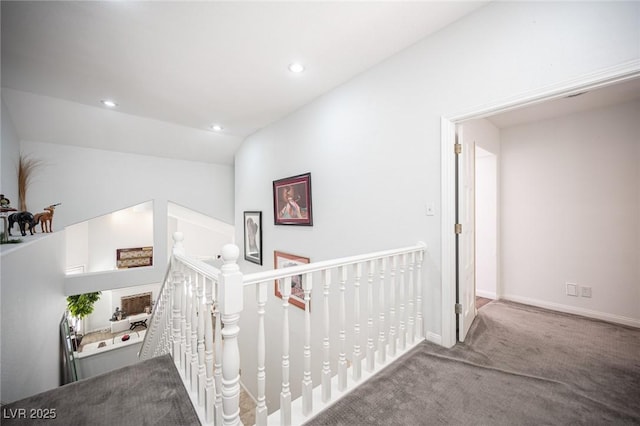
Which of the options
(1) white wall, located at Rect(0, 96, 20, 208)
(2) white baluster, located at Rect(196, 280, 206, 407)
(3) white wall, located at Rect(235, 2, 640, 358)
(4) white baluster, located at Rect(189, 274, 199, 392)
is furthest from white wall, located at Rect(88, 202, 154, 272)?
(2) white baluster, located at Rect(196, 280, 206, 407)

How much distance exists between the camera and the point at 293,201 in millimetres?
3566

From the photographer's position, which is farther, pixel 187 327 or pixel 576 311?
pixel 576 311

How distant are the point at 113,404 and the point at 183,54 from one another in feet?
8.63

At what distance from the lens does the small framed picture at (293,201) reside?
3.30 meters

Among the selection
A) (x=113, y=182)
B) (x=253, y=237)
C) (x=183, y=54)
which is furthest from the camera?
(x=253, y=237)

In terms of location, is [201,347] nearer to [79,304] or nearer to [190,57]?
[190,57]

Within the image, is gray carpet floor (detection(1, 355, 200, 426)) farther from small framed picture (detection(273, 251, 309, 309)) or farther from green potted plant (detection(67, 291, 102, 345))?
green potted plant (detection(67, 291, 102, 345))

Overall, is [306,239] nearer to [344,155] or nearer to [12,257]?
[344,155]

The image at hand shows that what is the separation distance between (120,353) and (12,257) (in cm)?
464

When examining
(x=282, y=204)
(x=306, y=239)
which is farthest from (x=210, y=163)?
(x=306, y=239)

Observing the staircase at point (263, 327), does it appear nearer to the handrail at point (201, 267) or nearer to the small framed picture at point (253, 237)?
the handrail at point (201, 267)

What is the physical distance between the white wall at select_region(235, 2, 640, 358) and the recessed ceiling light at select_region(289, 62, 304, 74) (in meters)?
0.54

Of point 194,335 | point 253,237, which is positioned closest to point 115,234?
point 253,237

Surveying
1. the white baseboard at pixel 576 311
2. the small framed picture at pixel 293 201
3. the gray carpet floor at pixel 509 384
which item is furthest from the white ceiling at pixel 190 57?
the gray carpet floor at pixel 509 384
